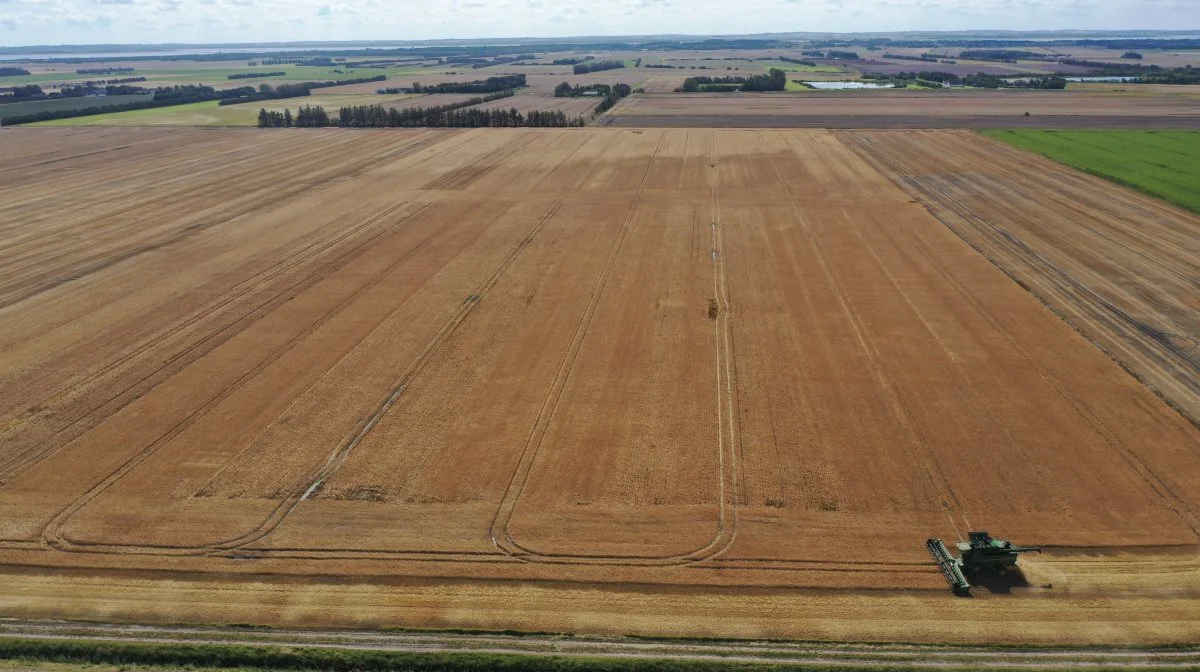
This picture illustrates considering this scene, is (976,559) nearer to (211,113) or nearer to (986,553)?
(986,553)

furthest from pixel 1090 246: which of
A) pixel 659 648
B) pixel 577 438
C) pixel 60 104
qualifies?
pixel 60 104

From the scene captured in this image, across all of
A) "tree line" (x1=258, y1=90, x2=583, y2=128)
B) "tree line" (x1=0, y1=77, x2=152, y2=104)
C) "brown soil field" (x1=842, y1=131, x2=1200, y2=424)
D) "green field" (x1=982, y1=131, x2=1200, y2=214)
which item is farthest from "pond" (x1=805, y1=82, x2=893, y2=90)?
"tree line" (x1=0, y1=77, x2=152, y2=104)

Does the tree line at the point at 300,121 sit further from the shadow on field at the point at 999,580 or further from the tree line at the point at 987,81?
the tree line at the point at 987,81

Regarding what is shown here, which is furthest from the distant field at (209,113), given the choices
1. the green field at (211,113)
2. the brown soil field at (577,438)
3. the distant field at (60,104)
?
the brown soil field at (577,438)

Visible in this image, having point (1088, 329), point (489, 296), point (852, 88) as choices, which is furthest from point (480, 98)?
point (1088, 329)

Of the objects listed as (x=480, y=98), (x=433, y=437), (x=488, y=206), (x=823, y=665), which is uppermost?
(x=480, y=98)

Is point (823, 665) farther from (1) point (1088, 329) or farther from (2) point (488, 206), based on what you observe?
(2) point (488, 206)

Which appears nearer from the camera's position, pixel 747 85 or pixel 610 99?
pixel 610 99
